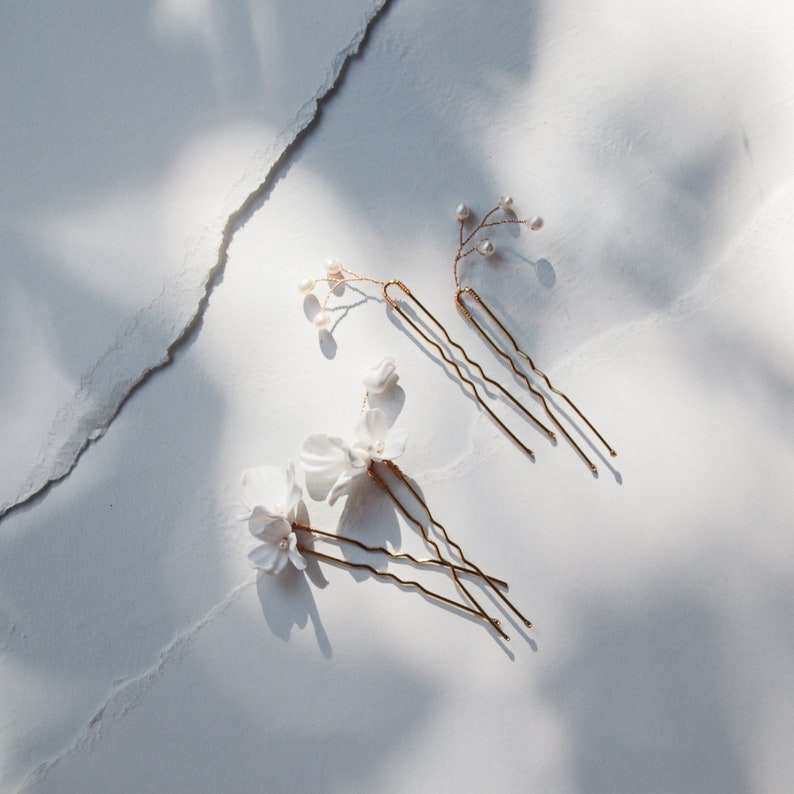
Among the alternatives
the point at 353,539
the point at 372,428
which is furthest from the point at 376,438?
the point at 353,539

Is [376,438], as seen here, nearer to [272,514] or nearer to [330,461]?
[330,461]

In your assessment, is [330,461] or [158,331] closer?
[330,461]

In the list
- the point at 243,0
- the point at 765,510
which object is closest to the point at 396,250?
the point at 243,0

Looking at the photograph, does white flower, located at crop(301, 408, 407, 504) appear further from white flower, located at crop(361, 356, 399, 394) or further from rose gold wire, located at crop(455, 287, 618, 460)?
rose gold wire, located at crop(455, 287, 618, 460)

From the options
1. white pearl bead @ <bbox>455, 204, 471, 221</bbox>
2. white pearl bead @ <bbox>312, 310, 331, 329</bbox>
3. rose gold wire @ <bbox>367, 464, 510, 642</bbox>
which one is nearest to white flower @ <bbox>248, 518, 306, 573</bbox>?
rose gold wire @ <bbox>367, 464, 510, 642</bbox>

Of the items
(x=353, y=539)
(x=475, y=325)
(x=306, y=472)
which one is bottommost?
(x=353, y=539)
